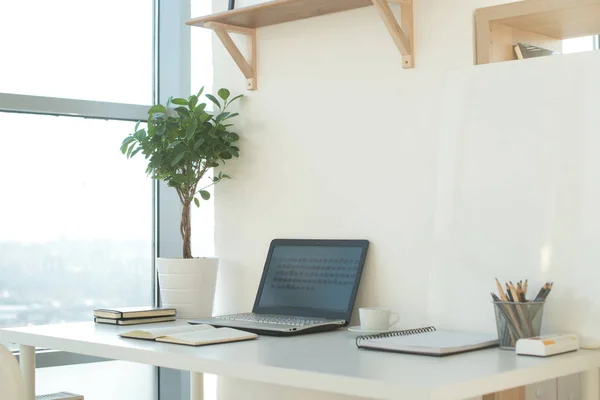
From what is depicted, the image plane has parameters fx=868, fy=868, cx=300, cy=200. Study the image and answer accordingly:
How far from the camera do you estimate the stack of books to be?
2486 millimetres

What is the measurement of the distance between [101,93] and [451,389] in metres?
2.07

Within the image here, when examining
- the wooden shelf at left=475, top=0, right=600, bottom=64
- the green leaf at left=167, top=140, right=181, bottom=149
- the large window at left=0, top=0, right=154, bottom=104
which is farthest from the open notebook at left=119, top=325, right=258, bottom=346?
the large window at left=0, top=0, right=154, bottom=104

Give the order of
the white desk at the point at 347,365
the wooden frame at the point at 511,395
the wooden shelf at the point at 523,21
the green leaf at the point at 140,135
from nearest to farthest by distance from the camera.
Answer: the white desk at the point at 347,365, the wooden frame at the point at 511,395, the wooden shelf at the point at 523,21, the green leaf at the point at 140,135

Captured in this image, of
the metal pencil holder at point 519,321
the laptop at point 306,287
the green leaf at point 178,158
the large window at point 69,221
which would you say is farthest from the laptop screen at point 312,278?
the large window at point 69,221

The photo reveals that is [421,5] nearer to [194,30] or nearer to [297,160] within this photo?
[297,160]

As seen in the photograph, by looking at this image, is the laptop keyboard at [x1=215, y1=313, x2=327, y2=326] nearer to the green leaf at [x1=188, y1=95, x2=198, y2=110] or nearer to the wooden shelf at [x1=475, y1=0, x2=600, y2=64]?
the green leaf at [x1=188, y1=95, x2=198, y2=110]

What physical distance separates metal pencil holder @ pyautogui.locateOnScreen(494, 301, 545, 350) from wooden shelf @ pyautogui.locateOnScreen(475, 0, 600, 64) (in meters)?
0.67

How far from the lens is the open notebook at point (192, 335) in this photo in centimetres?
202

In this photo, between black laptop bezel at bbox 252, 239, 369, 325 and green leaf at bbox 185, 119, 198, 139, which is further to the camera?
green leaf at bbox 185, 119, 198, 139

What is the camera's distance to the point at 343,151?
2533mm

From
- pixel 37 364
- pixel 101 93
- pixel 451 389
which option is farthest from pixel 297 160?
pixel 451 389

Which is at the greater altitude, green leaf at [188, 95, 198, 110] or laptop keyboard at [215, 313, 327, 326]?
green leaf at [188, 95, 198, 110]

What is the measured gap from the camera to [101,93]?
10.3 feet

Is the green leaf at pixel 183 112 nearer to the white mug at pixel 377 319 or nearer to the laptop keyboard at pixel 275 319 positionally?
the laptop keyboard at pixel 275 319
